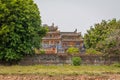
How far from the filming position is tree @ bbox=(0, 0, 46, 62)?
2691 centimetres

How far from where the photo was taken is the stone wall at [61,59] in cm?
2911

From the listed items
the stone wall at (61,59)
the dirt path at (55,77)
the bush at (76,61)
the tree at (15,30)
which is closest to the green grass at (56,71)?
the dirt path at (55,77)

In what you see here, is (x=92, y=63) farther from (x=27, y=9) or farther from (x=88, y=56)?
(x=27, y=9)

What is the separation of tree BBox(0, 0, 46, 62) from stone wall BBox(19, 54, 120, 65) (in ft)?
2.61

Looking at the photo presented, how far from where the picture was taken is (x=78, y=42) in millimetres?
58562

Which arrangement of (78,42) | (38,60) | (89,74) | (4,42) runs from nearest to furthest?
(89,74)
(4,42)
(38,60)
(78,42)

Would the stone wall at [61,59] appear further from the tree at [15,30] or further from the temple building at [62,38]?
the temple building at [62,38]

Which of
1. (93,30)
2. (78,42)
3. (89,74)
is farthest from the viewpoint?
(78,42)

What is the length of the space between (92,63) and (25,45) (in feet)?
20.7

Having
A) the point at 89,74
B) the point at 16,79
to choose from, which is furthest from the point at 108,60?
the point at 16,79

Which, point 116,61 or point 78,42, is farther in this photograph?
point 78,42

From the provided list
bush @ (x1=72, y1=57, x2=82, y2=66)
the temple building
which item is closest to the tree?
A: bush @ (x1=72, y1=57, x2=82, y2=66)

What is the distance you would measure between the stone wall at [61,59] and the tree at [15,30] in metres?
0.80

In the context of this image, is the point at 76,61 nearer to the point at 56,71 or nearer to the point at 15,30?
the point at 15,30
